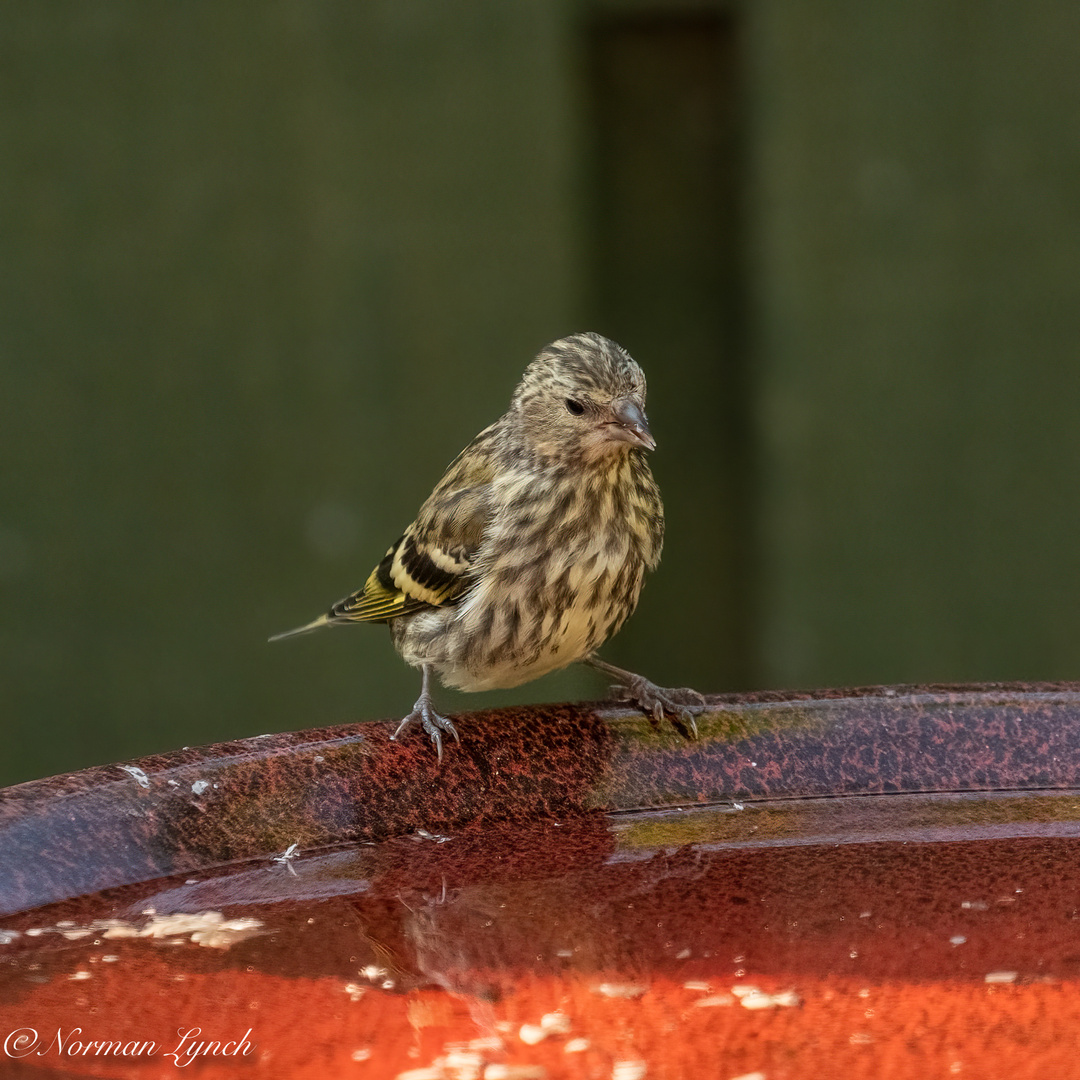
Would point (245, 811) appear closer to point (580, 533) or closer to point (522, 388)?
point (580, 533)

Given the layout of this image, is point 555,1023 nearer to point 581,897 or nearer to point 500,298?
point 581,897

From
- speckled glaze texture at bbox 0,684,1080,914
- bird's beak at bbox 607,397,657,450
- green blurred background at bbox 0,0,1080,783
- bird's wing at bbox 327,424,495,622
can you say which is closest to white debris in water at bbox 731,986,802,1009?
speckled glaze texture at bbox 0,684,1080,914

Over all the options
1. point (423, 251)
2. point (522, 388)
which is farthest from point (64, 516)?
point (522, 388)

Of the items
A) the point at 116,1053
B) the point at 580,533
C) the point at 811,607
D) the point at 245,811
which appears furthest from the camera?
the point at 811,607

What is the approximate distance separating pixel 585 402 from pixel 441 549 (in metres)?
0.40

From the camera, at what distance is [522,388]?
3.04m

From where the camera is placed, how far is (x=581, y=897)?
80.9 inches

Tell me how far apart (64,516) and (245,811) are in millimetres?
2537

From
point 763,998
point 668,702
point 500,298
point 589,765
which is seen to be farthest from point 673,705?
point 500,298

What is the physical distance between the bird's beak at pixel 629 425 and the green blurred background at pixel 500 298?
5.26 ft

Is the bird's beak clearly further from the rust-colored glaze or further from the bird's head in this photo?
the rust-colored glaze

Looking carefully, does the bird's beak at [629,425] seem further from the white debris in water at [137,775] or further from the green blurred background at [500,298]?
the green blurred background at [500,298]

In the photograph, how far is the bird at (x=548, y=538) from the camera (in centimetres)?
282

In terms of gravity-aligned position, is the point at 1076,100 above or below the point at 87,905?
above
